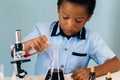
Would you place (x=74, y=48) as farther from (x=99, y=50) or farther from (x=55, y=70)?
(x=55, y=70)

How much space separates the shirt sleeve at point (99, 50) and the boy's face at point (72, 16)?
0.12m

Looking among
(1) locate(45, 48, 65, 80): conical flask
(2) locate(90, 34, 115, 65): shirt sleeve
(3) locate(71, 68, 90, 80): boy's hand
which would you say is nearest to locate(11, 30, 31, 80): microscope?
(1) locate(45, 48, 65, 80): conical flask

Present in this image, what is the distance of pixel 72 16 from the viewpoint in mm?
1038

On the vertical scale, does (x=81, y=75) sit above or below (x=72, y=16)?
below

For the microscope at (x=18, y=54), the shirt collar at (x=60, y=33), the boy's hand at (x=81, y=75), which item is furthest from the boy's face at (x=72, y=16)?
the microscope at (x=18, y=54)

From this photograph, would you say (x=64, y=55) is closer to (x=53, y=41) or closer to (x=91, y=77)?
(x=53, y=41)

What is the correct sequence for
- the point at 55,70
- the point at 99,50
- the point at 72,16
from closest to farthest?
the point at 55,70
the point at 72,16
the point at 99,50

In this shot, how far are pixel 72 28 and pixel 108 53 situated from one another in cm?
20

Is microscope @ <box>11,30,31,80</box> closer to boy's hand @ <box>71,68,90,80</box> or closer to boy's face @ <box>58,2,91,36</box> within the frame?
boy's hand @ <box>71,68,90,80</box>

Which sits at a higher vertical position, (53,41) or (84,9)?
(84,9)

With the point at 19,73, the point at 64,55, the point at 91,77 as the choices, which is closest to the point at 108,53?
the point at 64,55

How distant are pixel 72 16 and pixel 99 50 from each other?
8.7 inches

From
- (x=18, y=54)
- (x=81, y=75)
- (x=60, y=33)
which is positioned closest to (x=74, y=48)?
(x=60, y=33)

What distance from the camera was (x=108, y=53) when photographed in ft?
3.72
